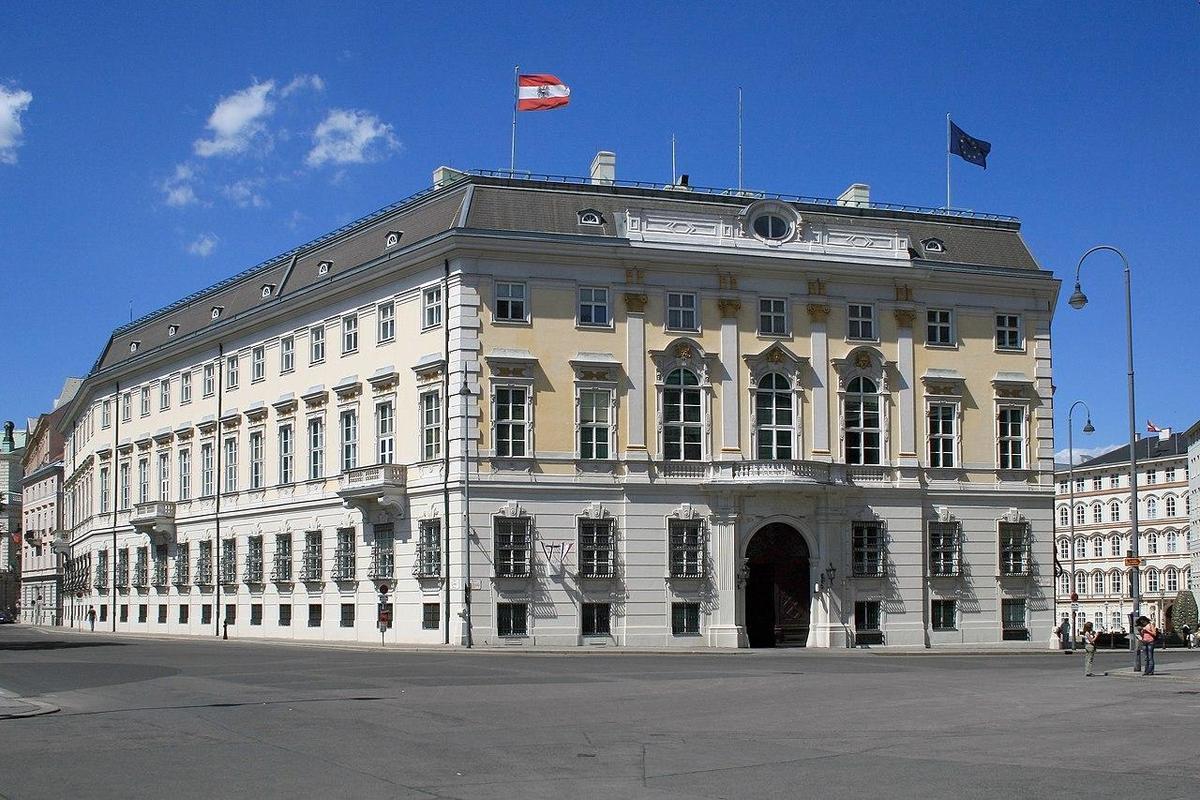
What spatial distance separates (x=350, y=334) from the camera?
61406 mm

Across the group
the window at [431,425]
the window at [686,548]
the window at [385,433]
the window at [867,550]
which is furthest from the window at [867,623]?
the window at [385,433]

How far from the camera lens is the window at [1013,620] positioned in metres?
59.7

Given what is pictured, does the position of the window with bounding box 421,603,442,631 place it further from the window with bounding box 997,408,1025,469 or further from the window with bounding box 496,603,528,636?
the window with bounding box 997,408,1025,469

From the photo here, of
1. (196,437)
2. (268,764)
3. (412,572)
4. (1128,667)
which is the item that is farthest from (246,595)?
(268,764)

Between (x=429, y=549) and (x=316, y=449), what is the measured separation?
1038cm

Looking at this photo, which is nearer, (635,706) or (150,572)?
(635,706)

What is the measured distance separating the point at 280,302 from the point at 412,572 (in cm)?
1620

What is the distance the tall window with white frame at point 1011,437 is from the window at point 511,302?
67.1 feet

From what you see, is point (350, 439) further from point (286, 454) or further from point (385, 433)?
point (286, 454)

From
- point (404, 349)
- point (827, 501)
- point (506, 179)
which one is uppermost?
point (506, 179)

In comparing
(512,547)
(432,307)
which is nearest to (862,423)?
(512,547)

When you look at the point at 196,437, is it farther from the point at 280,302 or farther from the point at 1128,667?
the point at 1128,667

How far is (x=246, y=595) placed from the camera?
223 feet

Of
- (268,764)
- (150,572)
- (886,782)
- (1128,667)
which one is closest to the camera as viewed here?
(886,782)
